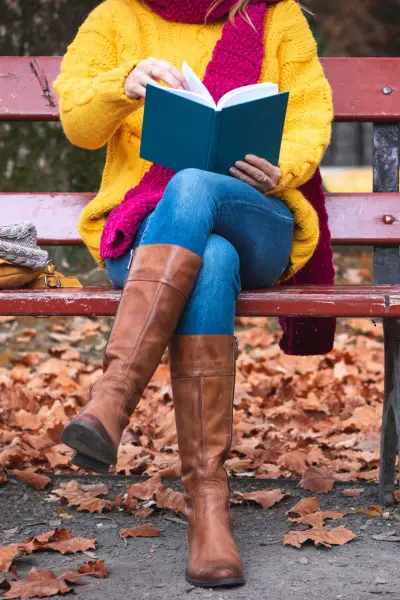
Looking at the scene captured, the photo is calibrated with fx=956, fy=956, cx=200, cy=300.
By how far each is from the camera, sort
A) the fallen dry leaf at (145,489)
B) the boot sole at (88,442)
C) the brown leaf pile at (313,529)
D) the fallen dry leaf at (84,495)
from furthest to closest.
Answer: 1. the fallen dry leaf at (145,489)
2. the fallen dry leaf at (84,495)
3. the brown leaf pile at (313,529)
4. the boot sole at (88,442)

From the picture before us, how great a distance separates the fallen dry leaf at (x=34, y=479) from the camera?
123 inches

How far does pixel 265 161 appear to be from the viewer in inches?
101

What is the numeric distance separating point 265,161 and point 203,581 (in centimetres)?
110

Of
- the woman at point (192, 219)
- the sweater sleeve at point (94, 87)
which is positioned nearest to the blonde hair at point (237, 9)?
the woman at point (192, 219)

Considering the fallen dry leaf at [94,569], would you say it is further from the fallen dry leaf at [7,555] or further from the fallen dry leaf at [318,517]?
the fallen dry leaf at [318,517]

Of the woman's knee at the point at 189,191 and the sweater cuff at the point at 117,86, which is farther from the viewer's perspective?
the sweater cuff at the point at 117,86

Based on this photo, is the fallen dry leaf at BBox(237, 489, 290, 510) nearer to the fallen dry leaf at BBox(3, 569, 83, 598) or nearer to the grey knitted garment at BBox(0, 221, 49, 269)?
the fallen dry leaf at BBox(3, 569, 83, 598)

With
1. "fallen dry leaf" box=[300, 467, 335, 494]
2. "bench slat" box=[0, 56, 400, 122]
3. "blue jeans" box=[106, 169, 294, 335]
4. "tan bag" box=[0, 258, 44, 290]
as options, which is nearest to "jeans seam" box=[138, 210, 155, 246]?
"blue jeans" box=[106, 169, 294, 335]

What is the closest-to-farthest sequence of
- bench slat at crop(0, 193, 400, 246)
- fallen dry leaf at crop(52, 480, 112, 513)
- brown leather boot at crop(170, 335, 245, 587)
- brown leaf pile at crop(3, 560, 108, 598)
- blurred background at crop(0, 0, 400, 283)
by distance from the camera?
brown leaf pile at crop(3, 560, 108, 598)
brown leather boot at crop(170, 335, 245, 587)
fallen dry leaf at crop(52, 480, 112, 513)
bench slat at crop(0, 193, 400, 246)
blurred background at crop(0, 0, 400, 283)

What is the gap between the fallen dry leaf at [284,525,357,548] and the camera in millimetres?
2504

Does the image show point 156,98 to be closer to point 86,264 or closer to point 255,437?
point 255,437

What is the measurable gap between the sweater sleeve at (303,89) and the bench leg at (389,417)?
0.56 meters

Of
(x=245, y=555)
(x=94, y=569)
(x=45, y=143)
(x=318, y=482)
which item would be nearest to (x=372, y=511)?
(x=318, y=482)

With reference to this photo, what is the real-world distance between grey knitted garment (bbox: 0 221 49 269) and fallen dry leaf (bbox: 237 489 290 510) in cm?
95
